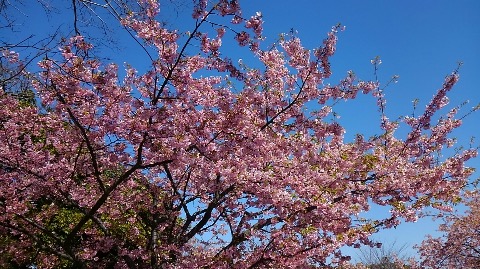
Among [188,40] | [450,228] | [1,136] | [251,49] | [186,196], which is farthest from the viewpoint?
[450,228]

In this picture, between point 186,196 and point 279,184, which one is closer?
point 279,184

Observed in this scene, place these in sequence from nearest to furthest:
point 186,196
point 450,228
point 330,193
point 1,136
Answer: point 330,193
point 1,136
point 186,196
point 450,228

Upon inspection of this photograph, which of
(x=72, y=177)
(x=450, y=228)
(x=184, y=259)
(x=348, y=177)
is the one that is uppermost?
(x=450, y=228)

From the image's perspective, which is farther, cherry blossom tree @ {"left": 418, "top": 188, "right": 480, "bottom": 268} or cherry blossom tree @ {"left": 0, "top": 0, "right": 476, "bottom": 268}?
cherry blossom tree @ {"left": 418, "top": 188, "right": 480, "bottom": 268}

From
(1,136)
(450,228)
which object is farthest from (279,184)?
(450,228)

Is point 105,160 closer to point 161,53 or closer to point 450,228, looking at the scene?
point 161,53

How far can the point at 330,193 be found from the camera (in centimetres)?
711

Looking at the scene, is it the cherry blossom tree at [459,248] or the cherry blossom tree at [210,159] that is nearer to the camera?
the cherry blossom tree at [210,159]

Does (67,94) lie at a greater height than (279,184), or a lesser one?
greater

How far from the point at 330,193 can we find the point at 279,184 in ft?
2.95

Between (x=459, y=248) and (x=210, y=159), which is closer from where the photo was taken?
(x=210, y=159)

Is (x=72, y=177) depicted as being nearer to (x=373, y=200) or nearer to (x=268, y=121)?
(x=268, y=121)

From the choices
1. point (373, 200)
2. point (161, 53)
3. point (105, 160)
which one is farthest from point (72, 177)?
point (373, 200)

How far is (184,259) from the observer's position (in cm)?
785
